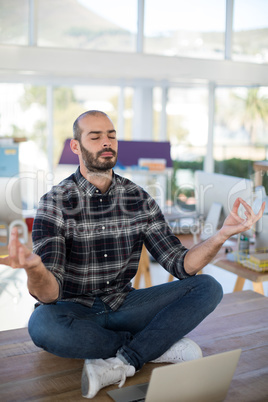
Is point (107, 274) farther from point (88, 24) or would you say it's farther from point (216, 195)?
point (88, 24)

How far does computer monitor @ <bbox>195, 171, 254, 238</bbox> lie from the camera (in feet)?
9.14

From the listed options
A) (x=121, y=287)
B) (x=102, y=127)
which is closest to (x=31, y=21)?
(x=102, y=127)

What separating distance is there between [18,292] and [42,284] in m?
2.16

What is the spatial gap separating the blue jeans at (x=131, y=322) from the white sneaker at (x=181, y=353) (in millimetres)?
24

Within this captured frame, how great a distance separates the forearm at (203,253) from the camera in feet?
5.91

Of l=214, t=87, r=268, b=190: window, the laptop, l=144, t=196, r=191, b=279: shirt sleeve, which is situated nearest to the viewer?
the laptop

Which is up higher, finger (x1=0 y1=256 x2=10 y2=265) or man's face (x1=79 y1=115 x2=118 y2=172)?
man's face (x1=79 y1=115 x2=118 y2=172)

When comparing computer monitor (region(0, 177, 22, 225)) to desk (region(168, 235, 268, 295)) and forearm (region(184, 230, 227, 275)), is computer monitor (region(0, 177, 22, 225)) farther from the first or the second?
forearm (region(184, 230, 227, 275))

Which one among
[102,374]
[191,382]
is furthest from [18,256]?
[191,382]

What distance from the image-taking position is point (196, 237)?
304 cm

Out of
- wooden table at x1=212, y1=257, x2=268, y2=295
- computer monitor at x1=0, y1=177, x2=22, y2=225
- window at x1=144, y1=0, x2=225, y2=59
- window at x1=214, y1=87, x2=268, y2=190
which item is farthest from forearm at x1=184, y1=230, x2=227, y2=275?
window at x1=214, y1=87, x2=268, y2=190

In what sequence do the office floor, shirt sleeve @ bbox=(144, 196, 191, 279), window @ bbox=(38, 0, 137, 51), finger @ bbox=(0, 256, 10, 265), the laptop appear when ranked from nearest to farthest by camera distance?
the laptop, finger @ bbox=(0, 256, 10, 265), shirt sleeve @ bbox=(144, 196, 191, 279), the office floor, window @ bbox=(38, 0, 137, 51)

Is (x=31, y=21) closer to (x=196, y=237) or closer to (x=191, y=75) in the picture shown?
(x=191, y=75)

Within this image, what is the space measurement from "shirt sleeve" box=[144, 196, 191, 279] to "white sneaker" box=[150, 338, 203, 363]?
266mm
